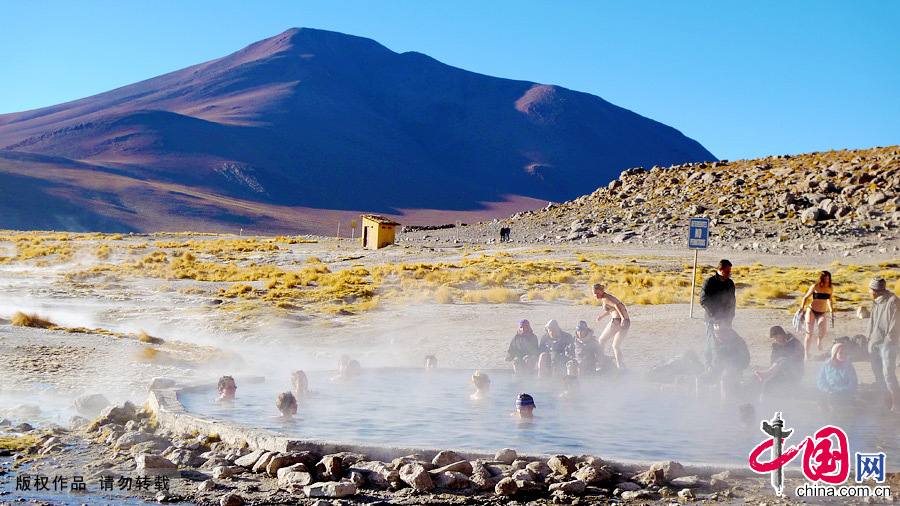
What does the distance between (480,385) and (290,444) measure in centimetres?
379

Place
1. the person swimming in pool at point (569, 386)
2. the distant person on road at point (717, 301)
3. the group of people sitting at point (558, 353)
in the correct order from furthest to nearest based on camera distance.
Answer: the group of people sitting at point (558, 353)
the distant person on road at point (717, 301)
the person swimming in pool at point (569, 386)

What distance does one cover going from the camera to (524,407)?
9.55 metres

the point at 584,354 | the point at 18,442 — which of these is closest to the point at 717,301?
the point at 584,354

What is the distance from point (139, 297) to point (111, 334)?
9.07m

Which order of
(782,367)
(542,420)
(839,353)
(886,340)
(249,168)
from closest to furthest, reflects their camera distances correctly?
(542,420), (886,340), (839,353), (782,367), (249,168)

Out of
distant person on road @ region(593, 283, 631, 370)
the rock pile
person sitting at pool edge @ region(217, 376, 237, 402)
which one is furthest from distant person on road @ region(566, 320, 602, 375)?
the rock pile

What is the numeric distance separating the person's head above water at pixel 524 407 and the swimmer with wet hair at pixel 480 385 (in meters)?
1.13

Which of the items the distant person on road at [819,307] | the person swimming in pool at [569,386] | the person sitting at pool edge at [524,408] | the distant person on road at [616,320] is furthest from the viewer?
the distant person on road at [819,307]

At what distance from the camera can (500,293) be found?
23.4 metres

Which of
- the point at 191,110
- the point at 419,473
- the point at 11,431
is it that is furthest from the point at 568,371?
the point at 191,110

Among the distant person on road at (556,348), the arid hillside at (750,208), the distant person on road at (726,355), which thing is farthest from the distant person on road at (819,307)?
the arid hillside at (750,208)

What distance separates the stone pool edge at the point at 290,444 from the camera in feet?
22.9

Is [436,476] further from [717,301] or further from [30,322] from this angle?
[30,322]

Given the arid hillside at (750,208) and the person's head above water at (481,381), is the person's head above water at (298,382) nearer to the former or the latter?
the person's head above water at (481,381)
